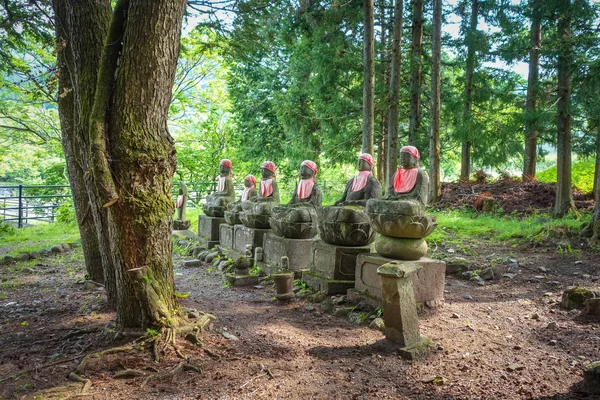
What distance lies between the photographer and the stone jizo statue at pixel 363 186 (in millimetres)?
5824

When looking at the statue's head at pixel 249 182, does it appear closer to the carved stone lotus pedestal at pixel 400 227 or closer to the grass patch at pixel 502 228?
the grass patch at pixel 502 228

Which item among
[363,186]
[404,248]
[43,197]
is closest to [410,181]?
[404,248]

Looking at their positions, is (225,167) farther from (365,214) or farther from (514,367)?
(514,367)

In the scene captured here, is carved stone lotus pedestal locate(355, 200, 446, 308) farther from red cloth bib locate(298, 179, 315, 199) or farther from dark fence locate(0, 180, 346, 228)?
dark fence locate(0, 180, 346, 228)

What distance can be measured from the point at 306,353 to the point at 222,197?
260 inches

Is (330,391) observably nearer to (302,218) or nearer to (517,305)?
(517,305)

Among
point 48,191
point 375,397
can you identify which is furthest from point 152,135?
point 48,191

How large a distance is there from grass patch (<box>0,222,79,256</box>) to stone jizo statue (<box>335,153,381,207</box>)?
6969 millimetres

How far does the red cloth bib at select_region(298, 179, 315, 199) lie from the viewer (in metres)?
6.75

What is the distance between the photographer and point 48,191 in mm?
19312

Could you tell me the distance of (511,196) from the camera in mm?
12977

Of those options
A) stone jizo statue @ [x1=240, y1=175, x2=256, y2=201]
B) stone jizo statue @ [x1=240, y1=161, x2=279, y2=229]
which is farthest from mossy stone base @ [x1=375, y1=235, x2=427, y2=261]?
stone jizo statue @ [x1=240, y1=175, x2=256, y2=201]

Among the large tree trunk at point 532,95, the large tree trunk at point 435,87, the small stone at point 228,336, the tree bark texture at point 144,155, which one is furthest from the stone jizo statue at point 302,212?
the large tree trunk at point 435,87

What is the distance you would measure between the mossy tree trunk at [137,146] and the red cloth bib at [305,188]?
3528 mm
